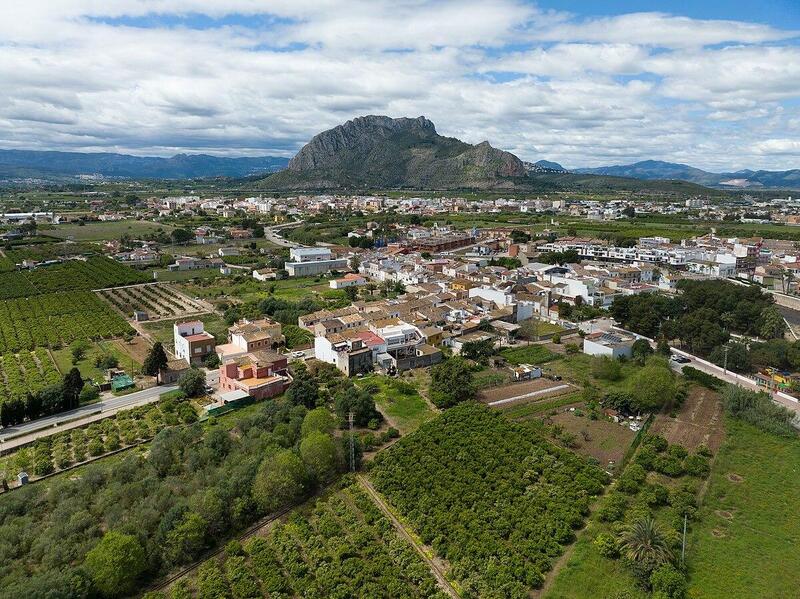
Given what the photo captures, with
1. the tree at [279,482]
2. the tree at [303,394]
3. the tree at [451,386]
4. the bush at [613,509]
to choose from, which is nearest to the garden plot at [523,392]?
the tree at [451,386]

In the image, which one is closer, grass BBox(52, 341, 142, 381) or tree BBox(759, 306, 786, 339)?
grass BBox(52, 341, 142, 381)

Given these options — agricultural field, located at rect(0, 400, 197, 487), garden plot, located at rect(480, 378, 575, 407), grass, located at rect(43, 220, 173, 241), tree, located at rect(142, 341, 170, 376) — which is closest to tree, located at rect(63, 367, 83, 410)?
agricultural field, located at rect(0, 400, 197, 487)

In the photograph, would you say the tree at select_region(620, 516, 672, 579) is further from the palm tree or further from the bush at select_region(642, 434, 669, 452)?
the bush at select_region(642, 434, 669, 452)

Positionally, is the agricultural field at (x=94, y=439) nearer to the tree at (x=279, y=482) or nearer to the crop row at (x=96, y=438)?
the crop row at (x=96, y=438)

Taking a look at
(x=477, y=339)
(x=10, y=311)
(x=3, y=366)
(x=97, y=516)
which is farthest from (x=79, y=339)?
(x=477, y=339)

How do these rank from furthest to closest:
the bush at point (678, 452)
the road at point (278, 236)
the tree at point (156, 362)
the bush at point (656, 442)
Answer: the road at point (278, 236), the tree at point (156, 362), the bush at point (656, 442), the bush at point (678, 452)

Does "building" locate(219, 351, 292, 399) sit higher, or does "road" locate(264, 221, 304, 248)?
"building" locate(219, 351, 292, 399)

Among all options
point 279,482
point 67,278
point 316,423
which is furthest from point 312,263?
point 279,482
